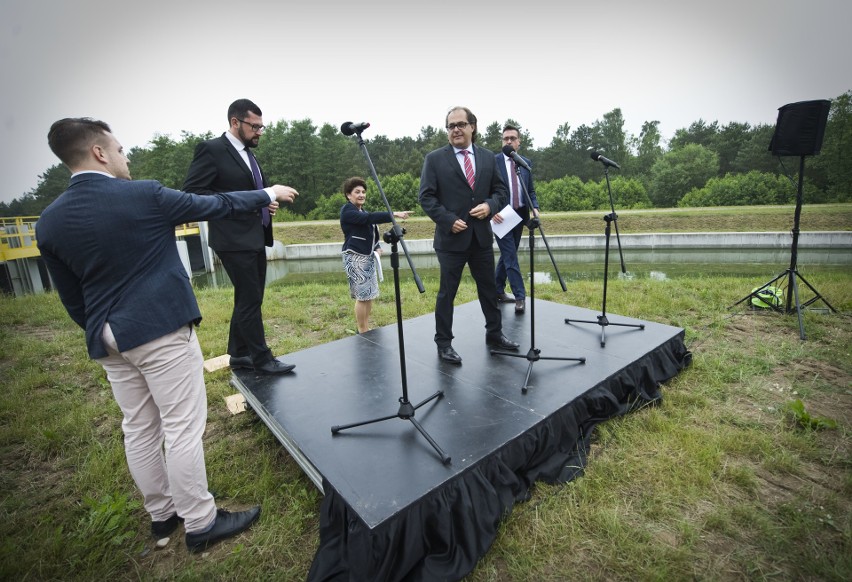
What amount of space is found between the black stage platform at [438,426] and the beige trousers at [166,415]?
588mm

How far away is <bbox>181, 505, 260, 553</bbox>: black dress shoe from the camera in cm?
196

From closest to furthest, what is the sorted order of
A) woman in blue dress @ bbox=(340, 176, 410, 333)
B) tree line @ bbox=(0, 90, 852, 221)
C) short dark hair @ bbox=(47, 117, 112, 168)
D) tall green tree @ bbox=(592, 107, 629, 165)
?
1. short dark hair @ bbox=(47, 117, 112, 168)
2. woman in blue dress @ bbox=(340, 176, 410, 333)
3. tree line @ bbox=(0, 90, 852, 221)
4. tall green tree @ bbox=(592, 107, 629, 165)

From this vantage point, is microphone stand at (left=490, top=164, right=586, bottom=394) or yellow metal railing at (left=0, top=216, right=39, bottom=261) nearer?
microphone stand at (left=490, top=164, right=586, bottom=394)

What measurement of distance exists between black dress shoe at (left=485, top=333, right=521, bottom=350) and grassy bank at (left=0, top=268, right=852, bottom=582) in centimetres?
104

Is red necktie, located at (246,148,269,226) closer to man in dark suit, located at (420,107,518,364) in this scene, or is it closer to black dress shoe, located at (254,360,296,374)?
black dress shoe, located at (254,360,296,374)

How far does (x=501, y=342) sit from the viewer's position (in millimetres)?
3652

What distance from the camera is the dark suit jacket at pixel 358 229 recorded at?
417cm

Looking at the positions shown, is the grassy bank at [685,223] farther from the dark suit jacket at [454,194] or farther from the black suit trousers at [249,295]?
the black suit trousers at [249,295]

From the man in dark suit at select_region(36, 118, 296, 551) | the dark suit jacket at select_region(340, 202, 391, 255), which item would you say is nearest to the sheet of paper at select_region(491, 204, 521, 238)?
the dark suit jacket at select_region(340, 202, 391, 255)

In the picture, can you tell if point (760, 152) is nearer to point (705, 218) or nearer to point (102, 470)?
point (705, 218)

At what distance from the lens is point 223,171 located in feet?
9.11

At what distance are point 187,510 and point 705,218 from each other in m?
23.8

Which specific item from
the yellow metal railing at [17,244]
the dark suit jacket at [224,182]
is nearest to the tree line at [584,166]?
the yellow metal railing at [17,244]

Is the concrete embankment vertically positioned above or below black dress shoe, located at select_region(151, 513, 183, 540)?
below
